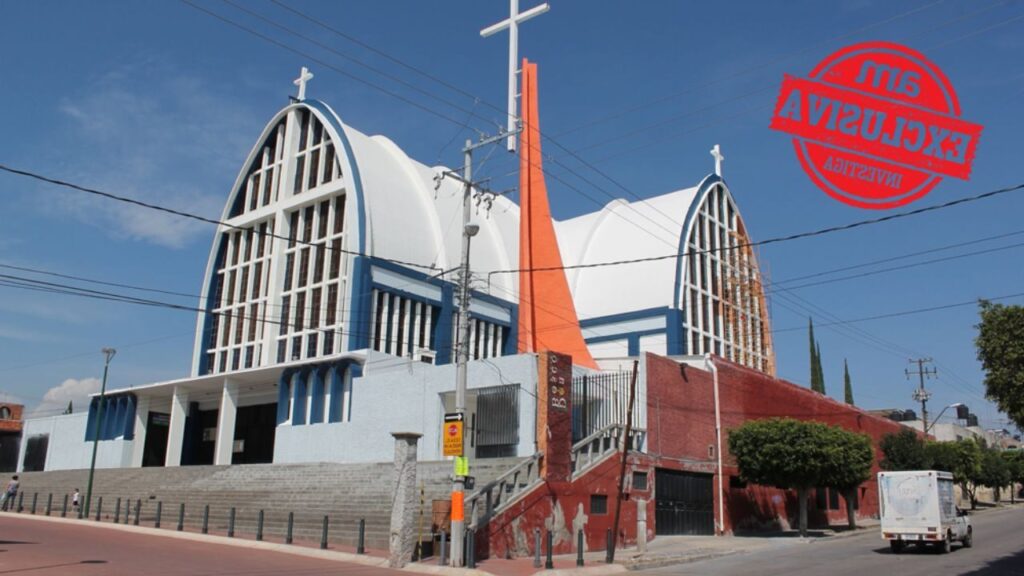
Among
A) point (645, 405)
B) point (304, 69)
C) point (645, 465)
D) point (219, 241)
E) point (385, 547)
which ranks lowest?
point (385, 547)

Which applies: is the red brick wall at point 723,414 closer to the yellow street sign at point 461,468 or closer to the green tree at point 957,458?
the green tree at point 957,458

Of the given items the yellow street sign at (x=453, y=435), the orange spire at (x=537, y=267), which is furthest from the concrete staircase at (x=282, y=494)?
the orange spire at (x=537, y=267)

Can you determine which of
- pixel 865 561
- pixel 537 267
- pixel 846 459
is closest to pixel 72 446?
pixel 537 267

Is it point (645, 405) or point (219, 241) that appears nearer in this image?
point (645, 405)

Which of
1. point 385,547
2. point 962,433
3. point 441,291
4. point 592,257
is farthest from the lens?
point 962,433

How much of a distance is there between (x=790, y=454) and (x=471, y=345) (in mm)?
20584

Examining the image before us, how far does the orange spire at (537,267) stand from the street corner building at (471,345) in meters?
0.10

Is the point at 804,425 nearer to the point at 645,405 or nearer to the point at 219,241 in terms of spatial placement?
the point at 645,405

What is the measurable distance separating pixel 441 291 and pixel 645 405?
18054 millimetres

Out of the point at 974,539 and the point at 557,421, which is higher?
the point at 557,421

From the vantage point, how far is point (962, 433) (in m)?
89.4

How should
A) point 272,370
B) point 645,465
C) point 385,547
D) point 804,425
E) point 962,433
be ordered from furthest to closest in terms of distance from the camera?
point 962,433 → point 272,370 → point 804,425 → point 645,465 → point 385,547

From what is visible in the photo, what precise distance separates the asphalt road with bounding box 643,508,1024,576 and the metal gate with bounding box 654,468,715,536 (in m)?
3.83

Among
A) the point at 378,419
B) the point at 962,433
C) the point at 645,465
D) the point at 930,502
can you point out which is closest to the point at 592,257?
the point at 378,419
